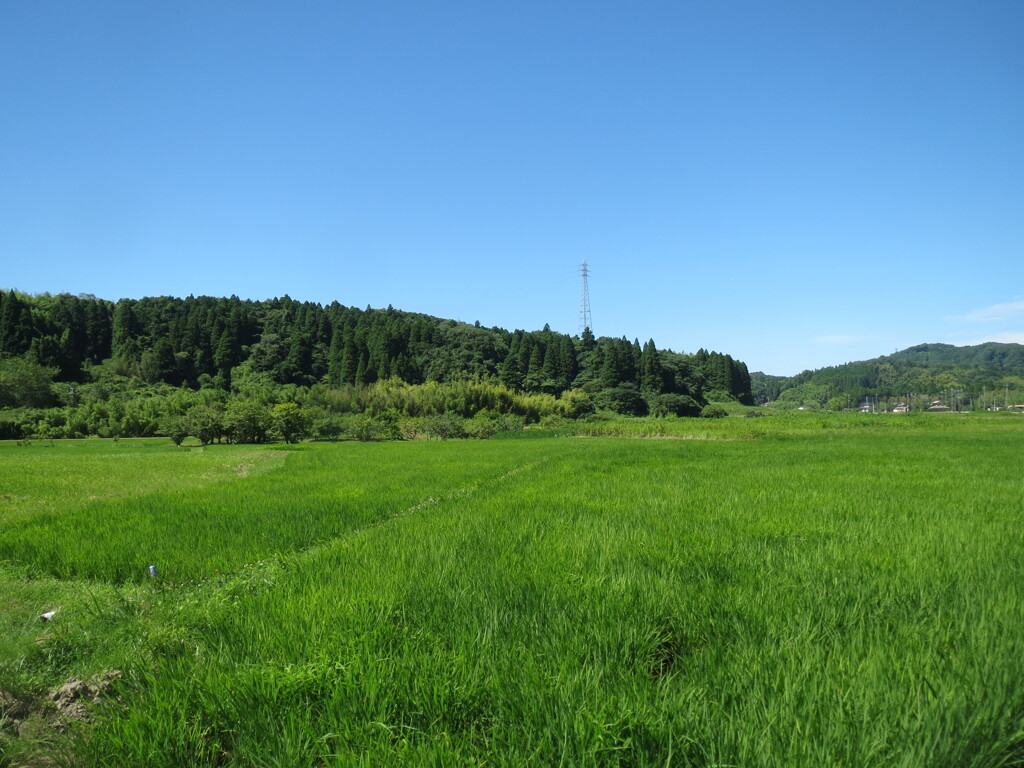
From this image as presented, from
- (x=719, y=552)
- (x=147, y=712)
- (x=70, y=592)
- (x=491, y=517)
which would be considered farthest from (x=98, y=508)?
(x=719, y=552)

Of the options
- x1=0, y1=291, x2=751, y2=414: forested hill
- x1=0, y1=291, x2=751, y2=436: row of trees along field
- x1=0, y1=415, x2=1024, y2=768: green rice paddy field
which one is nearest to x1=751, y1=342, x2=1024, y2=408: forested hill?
x1=0, y1=291, x2=751, y2=436: row of trees along field

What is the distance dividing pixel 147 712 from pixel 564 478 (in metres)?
9.71

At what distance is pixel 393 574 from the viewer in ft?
13.5

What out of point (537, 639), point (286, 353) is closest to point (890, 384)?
point (286, 353)

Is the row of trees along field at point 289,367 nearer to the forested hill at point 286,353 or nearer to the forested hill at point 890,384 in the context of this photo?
the forested hill at point 286,353

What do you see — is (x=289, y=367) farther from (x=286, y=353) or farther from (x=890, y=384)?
(x=890, y=384)

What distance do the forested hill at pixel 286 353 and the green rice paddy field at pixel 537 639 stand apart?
62.0m

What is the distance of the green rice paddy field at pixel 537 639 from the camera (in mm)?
1963

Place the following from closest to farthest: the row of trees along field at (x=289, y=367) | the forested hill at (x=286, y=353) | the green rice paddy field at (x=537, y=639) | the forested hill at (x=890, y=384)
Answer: the green rice paddy field at (x=537, y=639), the row of trees along field at (x=289, y=367), the forested hill at (x=286, y=353), the forested hill at (x=890, y=384)

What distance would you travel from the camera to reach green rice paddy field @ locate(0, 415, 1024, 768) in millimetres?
1963

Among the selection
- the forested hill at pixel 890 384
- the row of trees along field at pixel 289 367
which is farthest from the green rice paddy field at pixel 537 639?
the forested hill at pixel 890 384

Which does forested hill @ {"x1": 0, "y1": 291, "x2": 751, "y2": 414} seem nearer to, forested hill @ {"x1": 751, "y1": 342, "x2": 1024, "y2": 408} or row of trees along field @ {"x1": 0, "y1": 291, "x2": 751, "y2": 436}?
row of trees along field @ {"x1": 0, "y1": 291, "x2": 751, "y2": 436}

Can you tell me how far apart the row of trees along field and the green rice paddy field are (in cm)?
4923

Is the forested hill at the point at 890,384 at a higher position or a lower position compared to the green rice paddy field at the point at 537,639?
higher
